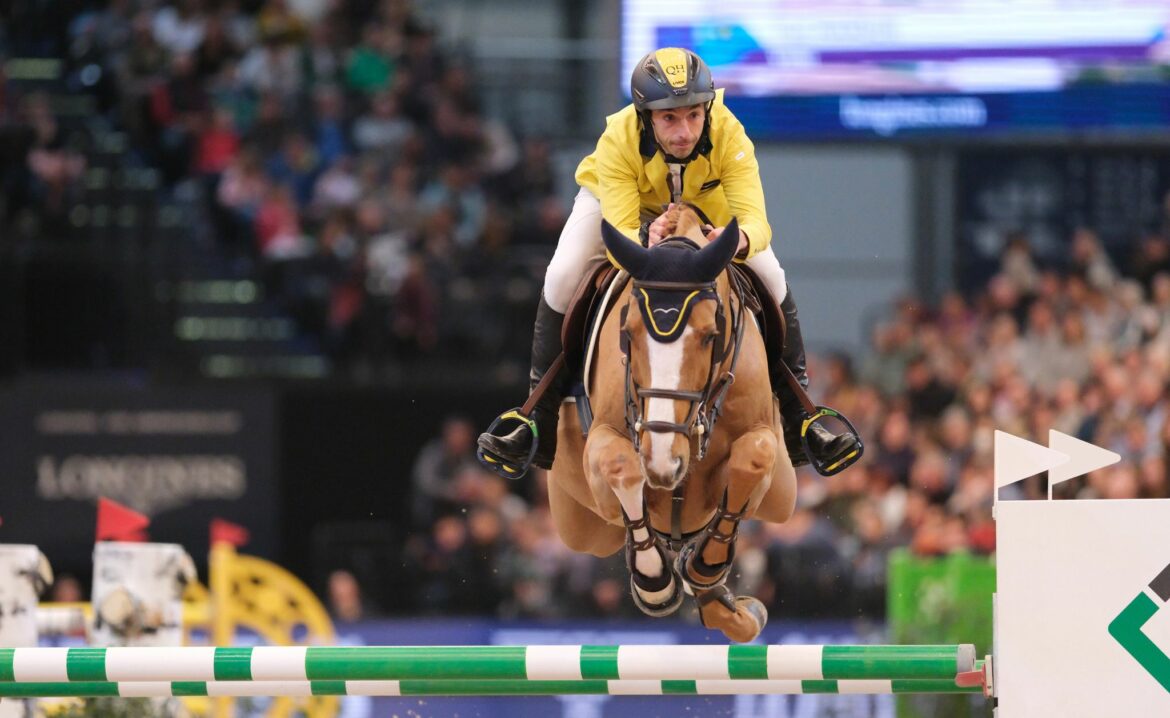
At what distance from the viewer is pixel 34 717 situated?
8047mm

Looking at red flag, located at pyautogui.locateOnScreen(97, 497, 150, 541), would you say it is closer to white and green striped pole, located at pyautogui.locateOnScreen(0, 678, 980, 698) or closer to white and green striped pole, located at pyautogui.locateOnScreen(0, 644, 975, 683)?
white and green striped pole, located at pyautogui.locateOnScreen(0, 678, 980, 698)

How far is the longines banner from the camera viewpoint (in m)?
13.4

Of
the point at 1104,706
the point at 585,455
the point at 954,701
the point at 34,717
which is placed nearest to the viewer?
the point at 1104,706

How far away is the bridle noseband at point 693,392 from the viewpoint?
572cm

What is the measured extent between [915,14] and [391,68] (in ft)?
15.3

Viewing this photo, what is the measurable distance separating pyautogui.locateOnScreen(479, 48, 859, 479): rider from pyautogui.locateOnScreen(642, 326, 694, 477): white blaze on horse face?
42cm

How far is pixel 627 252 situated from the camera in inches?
233

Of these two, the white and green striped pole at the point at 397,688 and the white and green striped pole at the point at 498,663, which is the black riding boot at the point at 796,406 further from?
the white and green striped pole at the point at 498,663

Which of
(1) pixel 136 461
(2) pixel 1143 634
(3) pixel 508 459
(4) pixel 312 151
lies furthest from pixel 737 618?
(4) pixel 312 151

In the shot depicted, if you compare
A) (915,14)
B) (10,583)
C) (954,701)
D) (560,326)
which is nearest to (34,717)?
(10,583)

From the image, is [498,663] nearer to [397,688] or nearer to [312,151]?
[397,688]

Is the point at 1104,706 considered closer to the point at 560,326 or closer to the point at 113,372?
the point at 560,326

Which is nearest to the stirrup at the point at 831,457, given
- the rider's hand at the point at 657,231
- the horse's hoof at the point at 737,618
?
the horse's hoof at the point at 737,618

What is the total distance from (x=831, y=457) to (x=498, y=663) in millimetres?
1563
